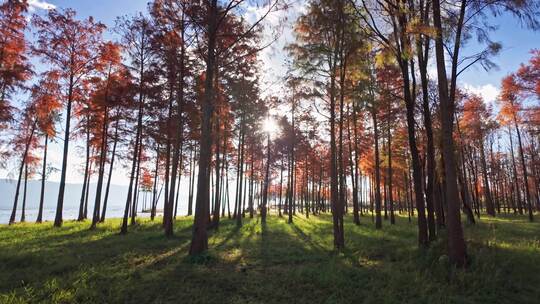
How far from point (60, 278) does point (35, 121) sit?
20292 millimetres

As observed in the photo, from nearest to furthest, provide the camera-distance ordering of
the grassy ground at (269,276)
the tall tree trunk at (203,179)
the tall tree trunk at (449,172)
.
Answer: the grassy ground at (269,276) < the tall tree trunk at (449,172) < the tall tree trunk at (203,179)

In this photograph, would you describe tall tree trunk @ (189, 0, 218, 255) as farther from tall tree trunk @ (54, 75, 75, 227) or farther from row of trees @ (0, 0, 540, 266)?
tall tree trunk @ (54, 75, 75, 227)

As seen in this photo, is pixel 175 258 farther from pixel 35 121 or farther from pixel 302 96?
pixel 35 121

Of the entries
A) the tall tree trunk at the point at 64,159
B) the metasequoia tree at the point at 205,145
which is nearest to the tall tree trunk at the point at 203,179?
the metasequoia tree at the point at 205,145

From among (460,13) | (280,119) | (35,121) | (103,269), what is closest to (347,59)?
(460,13)

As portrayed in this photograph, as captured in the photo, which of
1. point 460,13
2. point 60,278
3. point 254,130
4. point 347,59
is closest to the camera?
point 60,278

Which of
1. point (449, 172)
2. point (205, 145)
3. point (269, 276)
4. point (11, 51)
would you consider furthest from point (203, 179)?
point (11, 51)

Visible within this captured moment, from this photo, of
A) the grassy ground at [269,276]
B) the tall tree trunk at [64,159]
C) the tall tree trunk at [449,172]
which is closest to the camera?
the grassy ground at [269,276]

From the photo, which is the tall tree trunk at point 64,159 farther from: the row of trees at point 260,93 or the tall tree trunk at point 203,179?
the tall tree trunk at point 203,179

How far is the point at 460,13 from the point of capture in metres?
8.16

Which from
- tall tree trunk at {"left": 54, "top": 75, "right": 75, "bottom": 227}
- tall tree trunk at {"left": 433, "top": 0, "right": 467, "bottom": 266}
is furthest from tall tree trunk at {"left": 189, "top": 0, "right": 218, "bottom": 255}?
tall tree trunk at {"left": 54, "top": 75, "right": 75, "bottom": 227}

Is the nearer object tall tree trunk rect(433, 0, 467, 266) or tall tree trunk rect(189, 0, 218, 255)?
tall tree trunk rect(433, 0, 467, 266)

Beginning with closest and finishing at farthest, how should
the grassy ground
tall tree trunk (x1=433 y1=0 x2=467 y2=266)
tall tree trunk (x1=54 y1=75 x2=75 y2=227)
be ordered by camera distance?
the grassy ground, tall tree trunk (x1=433 y1=0 x2=467 y2=266), tall tree trunk (x1=54 y1=75 x2=75 y2=227)

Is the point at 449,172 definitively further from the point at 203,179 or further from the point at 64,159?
the point at 64,159
